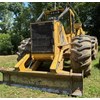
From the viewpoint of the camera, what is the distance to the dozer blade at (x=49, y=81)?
676 centimetres

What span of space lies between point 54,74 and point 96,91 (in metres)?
1.26

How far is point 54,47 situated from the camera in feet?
25.4

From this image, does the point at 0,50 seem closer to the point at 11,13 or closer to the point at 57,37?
the point at 57,37

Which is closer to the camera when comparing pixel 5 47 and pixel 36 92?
pixel 36 92

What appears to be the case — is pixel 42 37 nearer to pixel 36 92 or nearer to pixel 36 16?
pixel 36 92

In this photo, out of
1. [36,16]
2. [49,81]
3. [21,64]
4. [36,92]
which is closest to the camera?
[36,92]

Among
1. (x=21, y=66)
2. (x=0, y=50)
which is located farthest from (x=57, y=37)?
(x=0, y=50)

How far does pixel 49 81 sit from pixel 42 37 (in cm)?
152

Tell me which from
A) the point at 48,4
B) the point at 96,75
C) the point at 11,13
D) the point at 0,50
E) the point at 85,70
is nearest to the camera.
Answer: the point at 85,70

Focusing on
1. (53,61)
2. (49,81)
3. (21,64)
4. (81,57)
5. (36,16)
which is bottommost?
(49,81)

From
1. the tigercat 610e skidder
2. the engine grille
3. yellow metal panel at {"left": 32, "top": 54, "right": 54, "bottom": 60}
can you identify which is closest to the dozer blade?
the tigercat 610e skidder

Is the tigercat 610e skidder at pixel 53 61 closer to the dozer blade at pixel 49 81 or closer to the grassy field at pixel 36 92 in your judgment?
the dozer blade at pixel 49 81

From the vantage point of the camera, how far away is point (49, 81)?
7.16 metres

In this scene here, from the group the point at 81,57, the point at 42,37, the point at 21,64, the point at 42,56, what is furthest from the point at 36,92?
the point at 42,37
